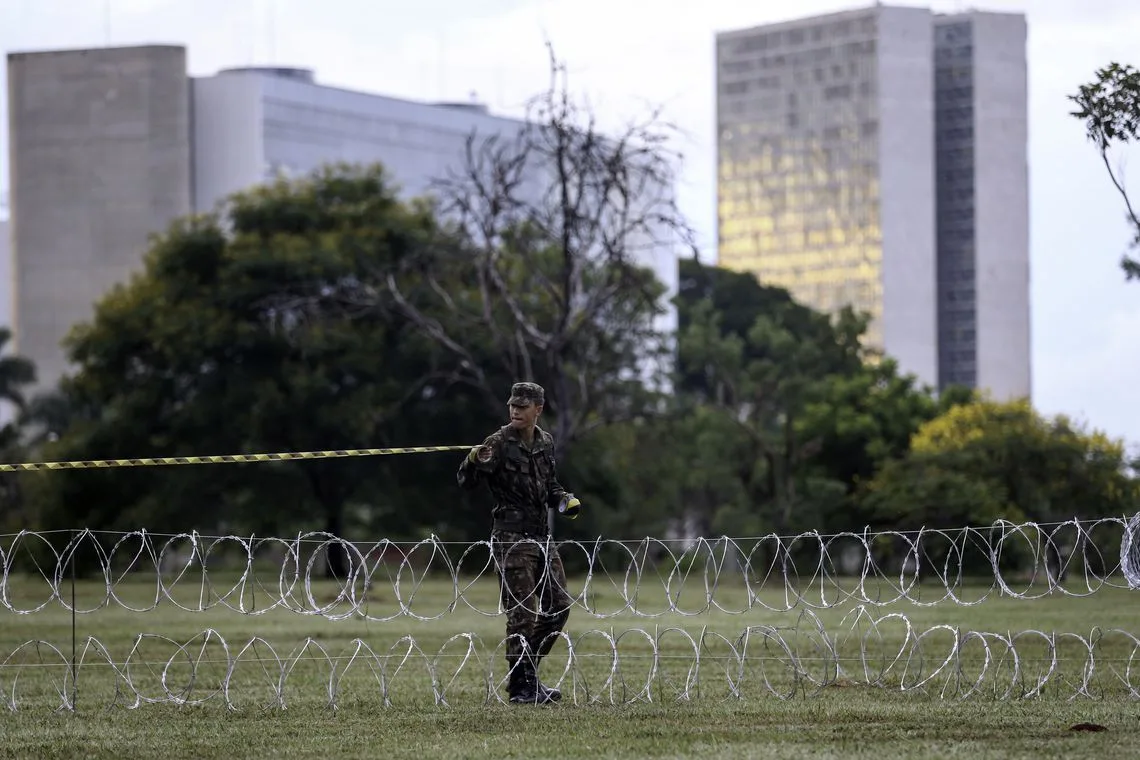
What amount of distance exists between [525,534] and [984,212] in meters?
117

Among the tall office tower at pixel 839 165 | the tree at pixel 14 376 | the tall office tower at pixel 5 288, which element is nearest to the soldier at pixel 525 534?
the tree at pixel 14 376

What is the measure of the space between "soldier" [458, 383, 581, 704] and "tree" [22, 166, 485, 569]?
28828mm

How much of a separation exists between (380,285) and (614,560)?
1755 centimetres

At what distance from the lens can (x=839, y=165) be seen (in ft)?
420

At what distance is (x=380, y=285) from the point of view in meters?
41.6

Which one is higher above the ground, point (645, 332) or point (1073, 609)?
point (645, 332)

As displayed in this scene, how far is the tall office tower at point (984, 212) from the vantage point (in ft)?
409

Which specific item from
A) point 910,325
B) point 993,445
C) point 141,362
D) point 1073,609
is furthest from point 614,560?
point 910,325

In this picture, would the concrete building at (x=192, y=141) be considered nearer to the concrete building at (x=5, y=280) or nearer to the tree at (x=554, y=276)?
the concrete building at (x=5, y=280)

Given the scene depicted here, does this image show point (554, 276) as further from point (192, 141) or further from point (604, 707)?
point (192, 141)

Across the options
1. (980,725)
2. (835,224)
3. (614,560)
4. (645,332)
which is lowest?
(614,560)

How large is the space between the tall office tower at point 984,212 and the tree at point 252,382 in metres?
84.4

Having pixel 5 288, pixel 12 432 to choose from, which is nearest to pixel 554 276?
pixel 12 432

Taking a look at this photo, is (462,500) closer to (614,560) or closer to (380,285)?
→ (380,285)
